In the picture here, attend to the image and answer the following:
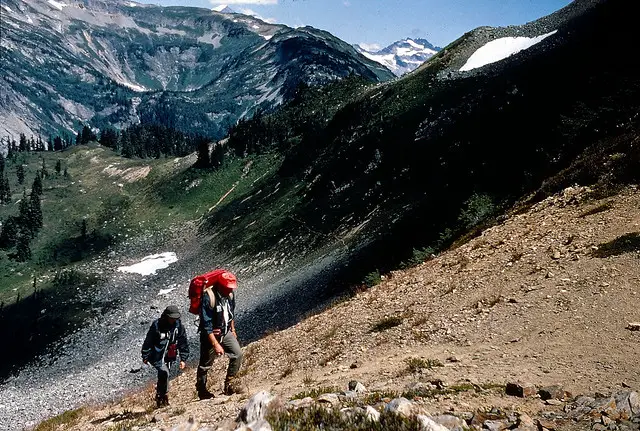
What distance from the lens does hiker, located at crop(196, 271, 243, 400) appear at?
414 inches

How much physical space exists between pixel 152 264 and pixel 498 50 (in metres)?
63.4

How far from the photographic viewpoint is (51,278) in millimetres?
71375

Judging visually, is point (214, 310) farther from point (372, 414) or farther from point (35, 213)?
point (35, 213)

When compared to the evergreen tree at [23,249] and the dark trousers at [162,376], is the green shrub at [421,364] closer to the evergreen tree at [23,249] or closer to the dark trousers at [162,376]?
the dark trousers at [162,376]

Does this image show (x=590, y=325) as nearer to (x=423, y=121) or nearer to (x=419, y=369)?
(x=419, y=369)

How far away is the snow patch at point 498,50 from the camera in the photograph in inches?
2317

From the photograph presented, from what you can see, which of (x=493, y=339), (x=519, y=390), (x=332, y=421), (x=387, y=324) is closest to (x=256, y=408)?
(x=332, y=421)

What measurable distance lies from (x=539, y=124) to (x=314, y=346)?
32898 mm

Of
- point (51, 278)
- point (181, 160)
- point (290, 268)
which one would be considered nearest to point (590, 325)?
point (290, 268)

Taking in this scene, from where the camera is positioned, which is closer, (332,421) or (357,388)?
(332,421)

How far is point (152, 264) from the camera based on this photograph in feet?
226

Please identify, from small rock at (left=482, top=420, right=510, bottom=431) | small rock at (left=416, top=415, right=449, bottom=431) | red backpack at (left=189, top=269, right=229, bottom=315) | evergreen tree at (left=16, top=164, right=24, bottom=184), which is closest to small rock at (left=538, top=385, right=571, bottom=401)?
small rock at (left=482, top=420, right=510, bottom=431)

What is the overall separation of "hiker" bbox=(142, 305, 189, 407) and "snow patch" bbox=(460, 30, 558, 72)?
60.2 m

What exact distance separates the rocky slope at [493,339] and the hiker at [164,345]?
1158 millimetres
